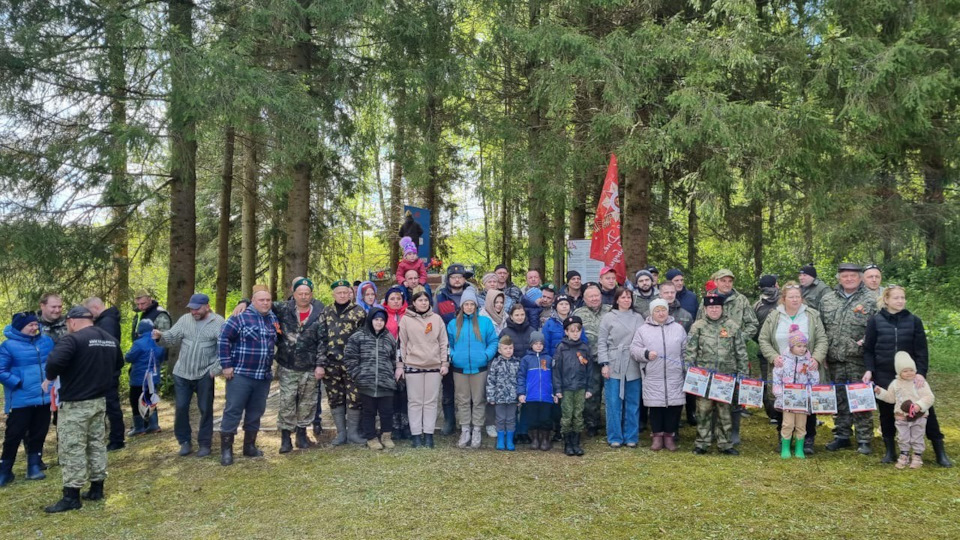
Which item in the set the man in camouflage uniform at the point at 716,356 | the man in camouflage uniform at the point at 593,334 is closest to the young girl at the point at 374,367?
the man in camouflage uniform at the point at 593,334

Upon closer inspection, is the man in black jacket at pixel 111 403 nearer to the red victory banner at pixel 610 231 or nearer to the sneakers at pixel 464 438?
the sneakers at pixel 464 438

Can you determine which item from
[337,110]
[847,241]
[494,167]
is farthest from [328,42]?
[847,241]

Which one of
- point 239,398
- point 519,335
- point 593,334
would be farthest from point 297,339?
point 593,334

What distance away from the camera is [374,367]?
6301 mm

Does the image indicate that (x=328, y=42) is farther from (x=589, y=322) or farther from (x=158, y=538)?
(x=158, y=538)

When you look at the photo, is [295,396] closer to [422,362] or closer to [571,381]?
[422,362]

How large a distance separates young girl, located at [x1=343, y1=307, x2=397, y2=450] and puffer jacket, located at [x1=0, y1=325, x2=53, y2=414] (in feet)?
9.61

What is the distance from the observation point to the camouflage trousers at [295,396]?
21.1ft

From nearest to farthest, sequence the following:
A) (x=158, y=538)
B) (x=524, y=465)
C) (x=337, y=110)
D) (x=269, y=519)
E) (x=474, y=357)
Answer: (x=158, y=538) < (x=269, y=519) < (x=524, y=465) < (x=474, y=357) < (x=337, y=110)

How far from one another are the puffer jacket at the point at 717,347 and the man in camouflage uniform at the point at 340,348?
3572 millimetres

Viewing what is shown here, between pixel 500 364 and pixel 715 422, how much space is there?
2364 mm

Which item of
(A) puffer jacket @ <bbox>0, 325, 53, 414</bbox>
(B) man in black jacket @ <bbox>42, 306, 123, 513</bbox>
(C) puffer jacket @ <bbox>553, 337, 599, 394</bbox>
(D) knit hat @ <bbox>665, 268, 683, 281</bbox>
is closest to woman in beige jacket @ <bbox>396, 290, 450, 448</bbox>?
(C) puffer jacket @ <bbox>553, 337, 599, 394</bbox>

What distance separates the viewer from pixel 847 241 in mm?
11312

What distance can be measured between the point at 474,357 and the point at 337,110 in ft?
19.6
